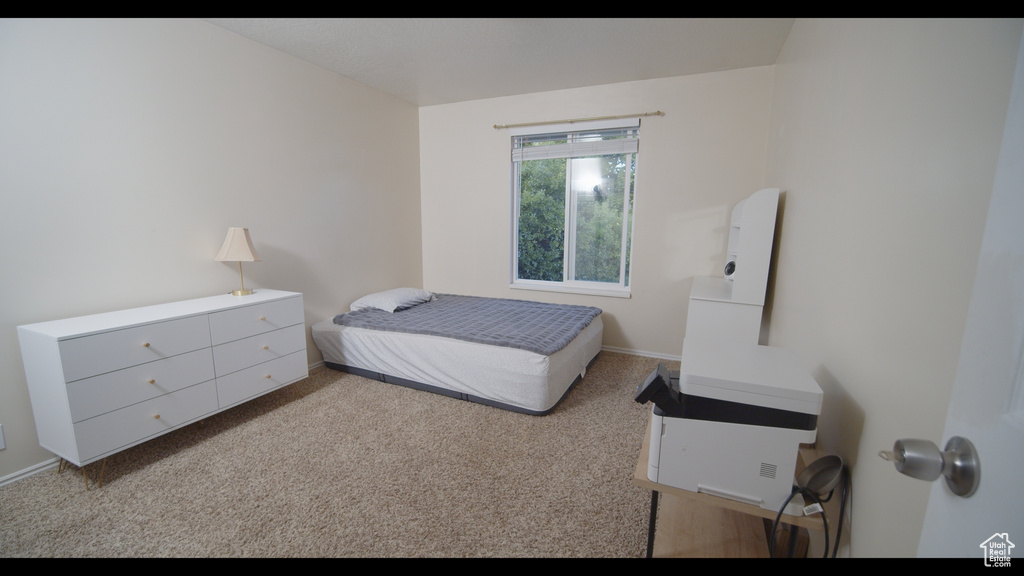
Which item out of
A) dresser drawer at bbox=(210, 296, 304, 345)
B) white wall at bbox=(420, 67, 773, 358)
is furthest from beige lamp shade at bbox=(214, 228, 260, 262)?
white wall at bbox=(420, 67, 773, 358)

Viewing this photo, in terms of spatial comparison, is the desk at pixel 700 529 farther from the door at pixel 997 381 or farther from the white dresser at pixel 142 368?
the white dresser at pixel 142 368

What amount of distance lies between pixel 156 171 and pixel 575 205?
303cm

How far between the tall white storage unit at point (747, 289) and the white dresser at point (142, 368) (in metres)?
2.71

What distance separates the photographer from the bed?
2.32m

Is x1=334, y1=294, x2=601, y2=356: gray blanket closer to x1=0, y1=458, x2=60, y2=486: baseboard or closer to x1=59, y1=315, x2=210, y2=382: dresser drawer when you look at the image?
x1=59, y1=315, x2=210, y2=382: dresser drawer

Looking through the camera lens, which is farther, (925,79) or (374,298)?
(374,298)

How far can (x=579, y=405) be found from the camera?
2.46 metres

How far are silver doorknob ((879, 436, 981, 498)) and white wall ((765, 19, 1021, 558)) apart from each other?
32cm

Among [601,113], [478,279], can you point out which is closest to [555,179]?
[601,113]

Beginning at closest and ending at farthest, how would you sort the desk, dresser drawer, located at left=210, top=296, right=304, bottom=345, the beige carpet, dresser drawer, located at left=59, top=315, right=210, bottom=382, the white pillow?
1. the desk
2. the beige carpet
3. dresser drawer, located at left=59, top=315, right=210, bottom=382
4. dresser drawer, located at left=210, top=296, right=304, bottom=345
5. the white pillow

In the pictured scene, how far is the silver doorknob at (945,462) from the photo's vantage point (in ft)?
1.49

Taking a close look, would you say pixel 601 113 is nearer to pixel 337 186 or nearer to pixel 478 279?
pixel 478 279

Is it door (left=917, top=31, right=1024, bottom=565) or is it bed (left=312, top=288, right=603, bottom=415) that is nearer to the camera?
door (left=917, top=31, right=1024, bottom=565)
